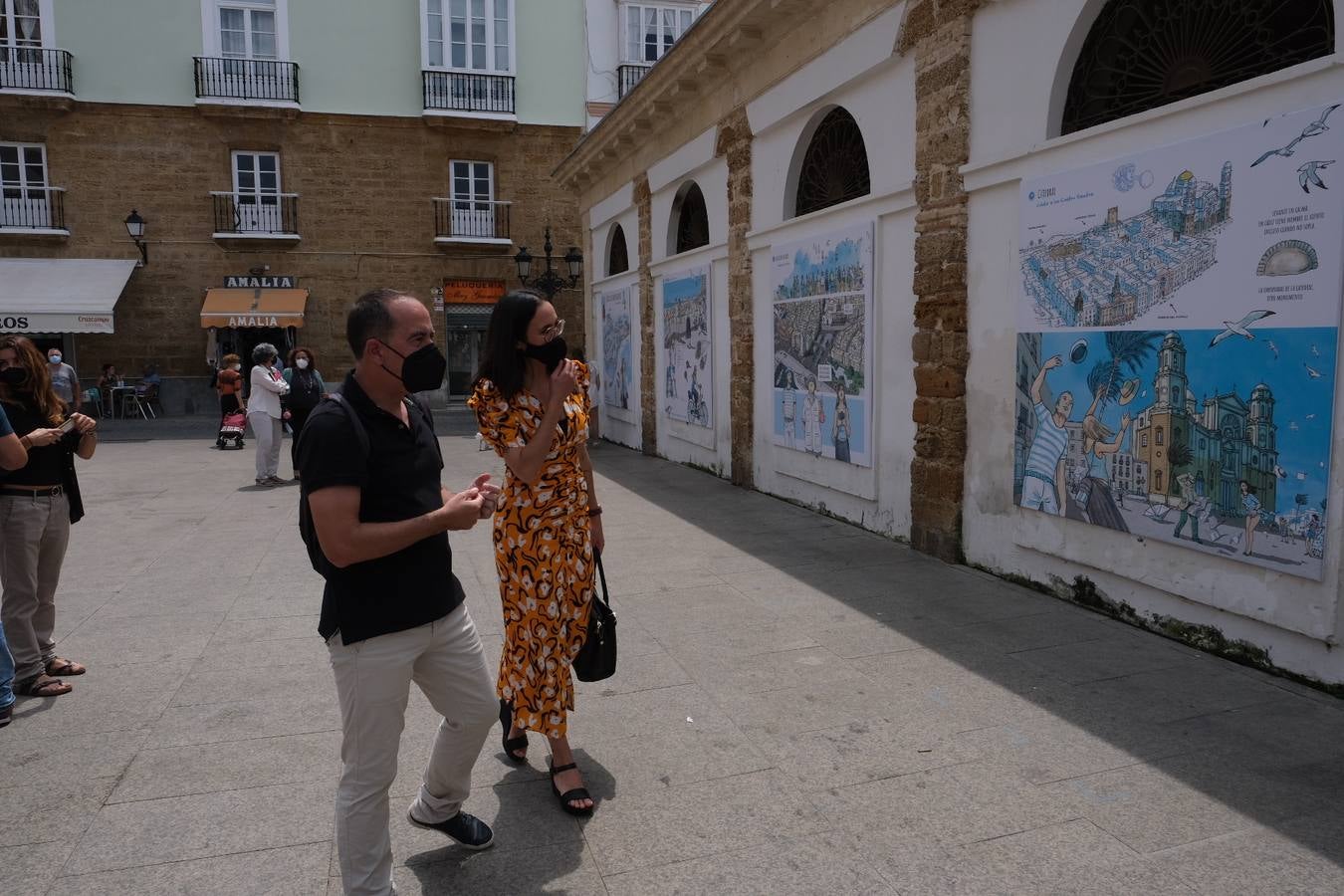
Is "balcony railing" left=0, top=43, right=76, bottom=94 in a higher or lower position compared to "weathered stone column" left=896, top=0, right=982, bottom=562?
higher

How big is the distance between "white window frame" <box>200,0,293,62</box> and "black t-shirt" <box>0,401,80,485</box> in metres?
21.2

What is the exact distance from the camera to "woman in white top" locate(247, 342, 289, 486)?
10930mm

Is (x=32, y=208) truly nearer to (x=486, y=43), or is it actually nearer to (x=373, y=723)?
(x=486, y=43)

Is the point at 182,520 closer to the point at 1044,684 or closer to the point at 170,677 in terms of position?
the point at 170,677

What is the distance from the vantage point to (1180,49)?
4863 millimetres

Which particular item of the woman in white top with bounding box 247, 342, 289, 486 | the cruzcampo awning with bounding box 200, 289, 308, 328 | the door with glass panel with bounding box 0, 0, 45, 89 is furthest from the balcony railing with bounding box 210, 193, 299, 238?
the woman in white top with bounding box 247, 342, 289, 486


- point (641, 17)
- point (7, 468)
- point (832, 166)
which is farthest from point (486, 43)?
point (7, 468)

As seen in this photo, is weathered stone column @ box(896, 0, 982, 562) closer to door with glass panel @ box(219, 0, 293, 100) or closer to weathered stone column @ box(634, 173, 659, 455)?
weathered stone column @ box(634, 173, 659, 455)

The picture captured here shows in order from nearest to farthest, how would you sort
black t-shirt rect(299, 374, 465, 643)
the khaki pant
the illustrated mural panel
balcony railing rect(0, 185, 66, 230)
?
black t-shirt rect(299, 374, 465, 643) → the khaki pant → the illustrated mural panel → balcony railing rect(0, 185, 66, 230)

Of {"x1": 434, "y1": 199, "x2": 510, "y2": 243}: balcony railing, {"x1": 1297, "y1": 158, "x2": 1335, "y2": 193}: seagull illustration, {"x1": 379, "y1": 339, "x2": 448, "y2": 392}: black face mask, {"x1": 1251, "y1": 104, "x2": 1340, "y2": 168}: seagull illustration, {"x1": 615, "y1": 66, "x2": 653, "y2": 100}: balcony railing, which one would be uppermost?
{"x1": 615, "y1": 66, "x2": 653, "y2": 100}: balcony railing

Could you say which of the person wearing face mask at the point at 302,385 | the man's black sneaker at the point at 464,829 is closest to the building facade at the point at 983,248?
the man's black sneaker at the point at 464,829

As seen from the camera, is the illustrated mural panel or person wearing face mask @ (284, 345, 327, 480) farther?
person wearing face mask @ (284, 345, 327, 480)

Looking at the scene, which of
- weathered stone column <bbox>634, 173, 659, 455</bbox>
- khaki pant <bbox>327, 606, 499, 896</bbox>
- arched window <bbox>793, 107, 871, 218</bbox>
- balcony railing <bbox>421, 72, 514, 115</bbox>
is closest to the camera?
khaki pant <bbox>327, 606, 499, 896</bbox>

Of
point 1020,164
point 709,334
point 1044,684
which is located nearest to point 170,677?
point 1044,684
